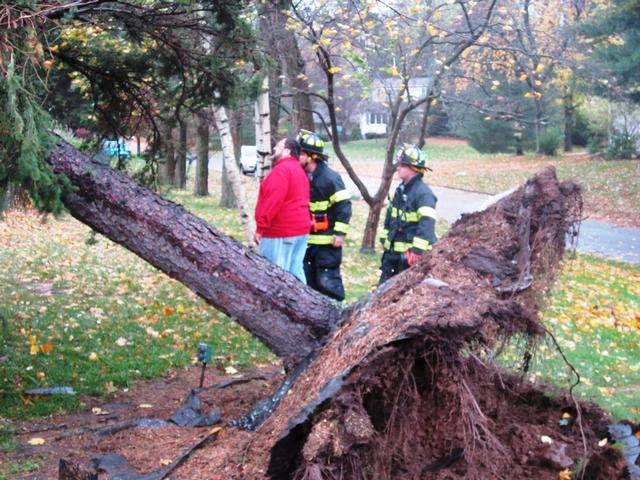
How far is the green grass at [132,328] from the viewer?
19.7ft

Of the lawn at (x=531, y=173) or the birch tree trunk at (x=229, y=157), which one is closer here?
the birch tree trunk at (x=229, y=157)

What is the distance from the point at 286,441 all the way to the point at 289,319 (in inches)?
56.4

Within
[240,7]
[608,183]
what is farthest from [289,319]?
[608,183]

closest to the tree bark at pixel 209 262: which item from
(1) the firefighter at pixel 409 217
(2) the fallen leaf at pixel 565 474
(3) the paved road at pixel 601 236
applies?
(2) the fallen leaf at pixel 565 474

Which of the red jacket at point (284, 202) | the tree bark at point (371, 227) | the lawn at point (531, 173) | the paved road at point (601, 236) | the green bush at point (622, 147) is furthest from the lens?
the green bush at point (622, 147)

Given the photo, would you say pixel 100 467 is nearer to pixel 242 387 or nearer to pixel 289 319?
pixel 289 319

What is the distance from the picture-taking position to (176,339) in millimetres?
7348

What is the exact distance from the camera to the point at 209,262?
4938 mm

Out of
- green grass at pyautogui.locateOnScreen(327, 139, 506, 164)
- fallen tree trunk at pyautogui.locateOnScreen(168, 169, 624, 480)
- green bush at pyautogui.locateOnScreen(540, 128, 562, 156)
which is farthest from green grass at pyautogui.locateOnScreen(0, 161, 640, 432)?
green grass at pyautogui.locateOnScreen(327, 139, 506, 164)

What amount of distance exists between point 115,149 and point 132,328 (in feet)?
5.89

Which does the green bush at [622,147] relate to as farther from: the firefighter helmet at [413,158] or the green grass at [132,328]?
the firefighter helmet at [413,158]

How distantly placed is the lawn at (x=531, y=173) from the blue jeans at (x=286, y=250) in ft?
40.1

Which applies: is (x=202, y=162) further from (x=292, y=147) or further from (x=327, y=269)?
(x=292, y=147)

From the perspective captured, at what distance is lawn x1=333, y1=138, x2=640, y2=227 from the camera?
23047 mm
